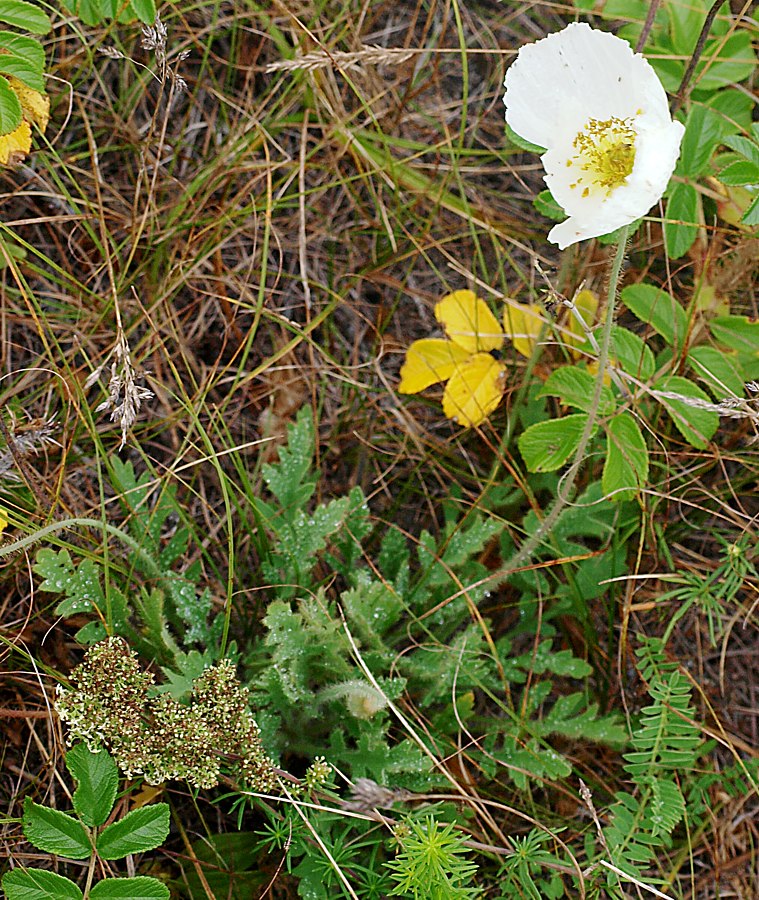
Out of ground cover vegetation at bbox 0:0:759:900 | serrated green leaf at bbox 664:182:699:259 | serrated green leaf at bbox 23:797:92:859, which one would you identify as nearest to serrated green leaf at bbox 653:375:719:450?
ground cover vegetation at bbox 0:0:759:900

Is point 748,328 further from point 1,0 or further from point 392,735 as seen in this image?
point 1,0

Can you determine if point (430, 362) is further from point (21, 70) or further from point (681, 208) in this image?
point (21, 70)

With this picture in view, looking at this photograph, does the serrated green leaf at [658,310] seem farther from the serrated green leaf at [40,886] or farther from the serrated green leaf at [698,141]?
the serrated green leaf at [40,886]

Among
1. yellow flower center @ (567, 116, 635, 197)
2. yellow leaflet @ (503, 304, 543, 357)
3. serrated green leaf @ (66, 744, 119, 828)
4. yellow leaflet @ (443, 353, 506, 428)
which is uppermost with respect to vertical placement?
yellow flower center @ (567, 116, 635, 197)

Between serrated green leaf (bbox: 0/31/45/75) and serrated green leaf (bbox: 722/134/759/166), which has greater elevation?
serrated green leaf (bbox: 0/31/45/75)

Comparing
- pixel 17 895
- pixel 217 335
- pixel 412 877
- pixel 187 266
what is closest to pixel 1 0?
pixel 187 266

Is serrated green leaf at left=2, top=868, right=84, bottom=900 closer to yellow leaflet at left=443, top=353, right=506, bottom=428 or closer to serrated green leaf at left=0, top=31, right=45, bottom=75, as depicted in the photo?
yellow leaflet at left=443, top=353, right=506, bottom=428
